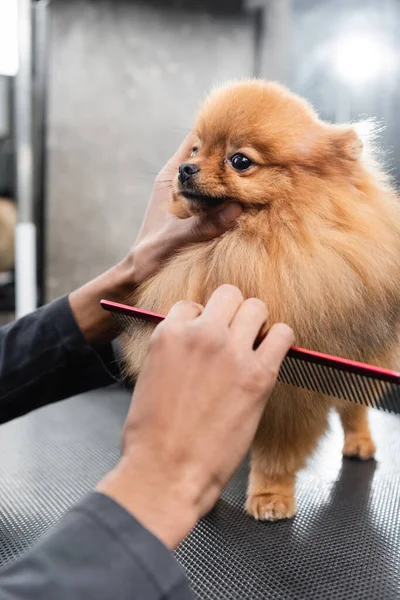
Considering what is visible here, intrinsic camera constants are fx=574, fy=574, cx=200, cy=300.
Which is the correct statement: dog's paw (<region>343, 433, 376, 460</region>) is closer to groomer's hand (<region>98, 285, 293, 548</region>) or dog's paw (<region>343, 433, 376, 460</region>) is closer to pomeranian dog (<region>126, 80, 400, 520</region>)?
pomeranian dog (<region>126, 80, 400, 520</region>)

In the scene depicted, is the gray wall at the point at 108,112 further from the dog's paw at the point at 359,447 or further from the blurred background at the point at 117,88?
the dog's paw at the point at 359,447

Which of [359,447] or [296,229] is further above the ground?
[296,229]

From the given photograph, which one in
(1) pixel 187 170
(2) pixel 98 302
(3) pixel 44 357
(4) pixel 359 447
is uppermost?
(1) pixel 187 170

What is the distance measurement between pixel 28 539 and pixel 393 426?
0.83 m

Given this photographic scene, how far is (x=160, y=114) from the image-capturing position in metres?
1.54

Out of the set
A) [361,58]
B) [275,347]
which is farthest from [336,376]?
[361,58]

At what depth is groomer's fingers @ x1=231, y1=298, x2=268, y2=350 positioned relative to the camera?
0.48m

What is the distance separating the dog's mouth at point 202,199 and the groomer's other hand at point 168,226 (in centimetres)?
1

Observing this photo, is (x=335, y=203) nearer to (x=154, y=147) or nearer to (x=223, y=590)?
(x=223, y=590)

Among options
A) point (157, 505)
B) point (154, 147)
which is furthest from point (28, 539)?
point (154, 147)

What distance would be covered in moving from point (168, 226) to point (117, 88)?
103cm

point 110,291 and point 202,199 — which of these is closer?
point 202,199

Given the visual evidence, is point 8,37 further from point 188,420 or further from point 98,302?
point 188,420

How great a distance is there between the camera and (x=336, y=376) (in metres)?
0.57
